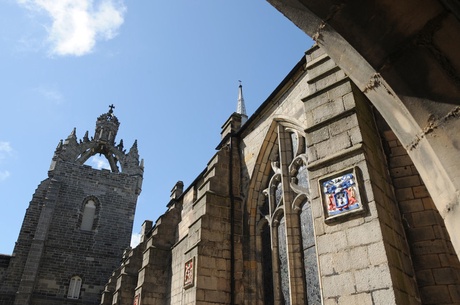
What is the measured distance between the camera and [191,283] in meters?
7.70

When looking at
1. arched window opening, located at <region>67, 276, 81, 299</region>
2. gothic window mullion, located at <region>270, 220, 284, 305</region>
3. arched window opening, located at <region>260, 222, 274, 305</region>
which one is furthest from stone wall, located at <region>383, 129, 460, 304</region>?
arched window opening, located at <region>67, 276, 81, 299</region>

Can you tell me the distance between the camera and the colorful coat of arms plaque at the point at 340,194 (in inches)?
156

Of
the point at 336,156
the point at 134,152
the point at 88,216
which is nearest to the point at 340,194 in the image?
the point at 336,156

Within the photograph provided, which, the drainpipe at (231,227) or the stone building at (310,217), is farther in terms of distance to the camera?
the drainpipe at (231,227)

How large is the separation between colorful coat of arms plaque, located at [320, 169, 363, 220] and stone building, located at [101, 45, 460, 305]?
1 centimetres

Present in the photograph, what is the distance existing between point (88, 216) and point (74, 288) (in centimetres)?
456

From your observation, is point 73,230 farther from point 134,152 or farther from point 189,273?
point 189,273

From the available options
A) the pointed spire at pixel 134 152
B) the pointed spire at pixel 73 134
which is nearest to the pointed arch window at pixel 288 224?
the pointed spire at pixel 134 152

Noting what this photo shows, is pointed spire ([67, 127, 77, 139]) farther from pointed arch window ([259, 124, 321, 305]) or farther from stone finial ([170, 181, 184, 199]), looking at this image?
pointed arch window ([259, 124, 321, 305])

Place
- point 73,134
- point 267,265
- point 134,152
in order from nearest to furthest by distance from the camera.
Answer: point 267,265 → point 73,134 → point 134,152

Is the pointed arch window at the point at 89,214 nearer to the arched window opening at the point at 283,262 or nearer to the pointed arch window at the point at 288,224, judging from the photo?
the pointed arch window at the point at 288,224

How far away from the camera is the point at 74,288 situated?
21641 millimetres

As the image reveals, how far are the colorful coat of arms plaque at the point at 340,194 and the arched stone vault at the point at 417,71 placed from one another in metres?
1.82

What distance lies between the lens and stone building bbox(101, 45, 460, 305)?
3.82 m
